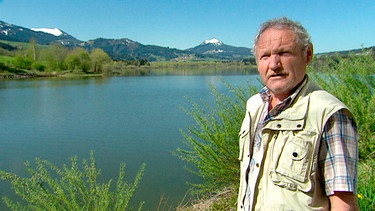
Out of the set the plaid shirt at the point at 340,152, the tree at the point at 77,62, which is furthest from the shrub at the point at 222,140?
the tree at the point at 77,62

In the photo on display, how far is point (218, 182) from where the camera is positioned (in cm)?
508

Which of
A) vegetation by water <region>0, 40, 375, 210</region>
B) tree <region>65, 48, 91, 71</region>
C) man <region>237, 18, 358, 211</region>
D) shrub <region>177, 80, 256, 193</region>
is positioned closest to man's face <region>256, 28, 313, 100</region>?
man <region>237, 18, 358, 211</region>

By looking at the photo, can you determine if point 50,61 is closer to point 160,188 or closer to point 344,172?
point 160,188

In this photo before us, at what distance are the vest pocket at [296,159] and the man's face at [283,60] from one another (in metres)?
0.26

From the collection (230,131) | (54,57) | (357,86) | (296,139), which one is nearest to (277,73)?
(296,139)

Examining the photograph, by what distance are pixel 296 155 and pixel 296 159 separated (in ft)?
0.06

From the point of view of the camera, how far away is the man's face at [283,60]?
1.40m

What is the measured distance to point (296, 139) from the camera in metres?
1.31

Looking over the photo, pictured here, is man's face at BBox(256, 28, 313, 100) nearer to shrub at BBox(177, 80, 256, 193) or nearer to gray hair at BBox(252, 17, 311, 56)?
gray hair at BBox(252, 17, 311, 56)

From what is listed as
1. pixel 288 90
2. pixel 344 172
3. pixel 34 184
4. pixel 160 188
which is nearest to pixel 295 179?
pixel 344 172

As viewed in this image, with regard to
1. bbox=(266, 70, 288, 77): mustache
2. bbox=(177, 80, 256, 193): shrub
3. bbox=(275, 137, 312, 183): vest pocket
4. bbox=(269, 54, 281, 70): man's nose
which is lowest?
bbox=(177, 80, 256, 193): shrub

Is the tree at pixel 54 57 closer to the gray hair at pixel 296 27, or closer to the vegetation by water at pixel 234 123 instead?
the vegetation by water at pixel 234 123

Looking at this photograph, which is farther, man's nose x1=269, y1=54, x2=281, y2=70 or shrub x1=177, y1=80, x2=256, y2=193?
shrub x1=177, y1=80, x2=256, y2=193

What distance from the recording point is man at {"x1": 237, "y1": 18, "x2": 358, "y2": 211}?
1216 millimetres
